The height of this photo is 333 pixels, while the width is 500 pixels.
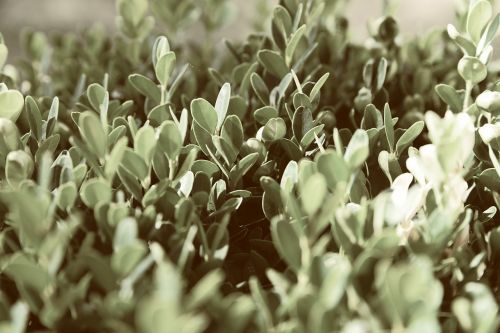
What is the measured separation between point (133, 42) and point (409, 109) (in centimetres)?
72

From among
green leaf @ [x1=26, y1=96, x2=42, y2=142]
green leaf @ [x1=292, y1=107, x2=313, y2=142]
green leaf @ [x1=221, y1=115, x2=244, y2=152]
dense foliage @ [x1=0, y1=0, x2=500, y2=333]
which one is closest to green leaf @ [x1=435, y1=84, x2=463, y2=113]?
dense foliage @ [x1=0, y1=0, x2=500, y2=333]

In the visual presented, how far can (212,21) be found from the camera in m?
2.01

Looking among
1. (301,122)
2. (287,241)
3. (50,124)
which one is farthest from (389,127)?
(50,124)

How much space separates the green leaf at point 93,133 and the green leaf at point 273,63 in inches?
18.0

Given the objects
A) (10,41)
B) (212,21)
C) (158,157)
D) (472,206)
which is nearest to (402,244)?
(472,206)

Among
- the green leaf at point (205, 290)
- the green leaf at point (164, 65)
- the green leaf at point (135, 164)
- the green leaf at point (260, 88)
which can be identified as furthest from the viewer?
the green leaf at point (260, 88)

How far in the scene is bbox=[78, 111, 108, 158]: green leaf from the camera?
0.91 meters

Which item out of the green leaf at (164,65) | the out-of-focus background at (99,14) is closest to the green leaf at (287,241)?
the green leaf at (164,65)

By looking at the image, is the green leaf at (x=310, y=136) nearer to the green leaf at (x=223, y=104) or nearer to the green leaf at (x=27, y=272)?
the green leaf at (x=223, y=104)

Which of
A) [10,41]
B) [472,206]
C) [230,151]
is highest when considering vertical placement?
[230,151]

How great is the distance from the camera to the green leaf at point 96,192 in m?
0.91

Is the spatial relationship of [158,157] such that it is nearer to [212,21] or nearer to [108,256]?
[108,256]

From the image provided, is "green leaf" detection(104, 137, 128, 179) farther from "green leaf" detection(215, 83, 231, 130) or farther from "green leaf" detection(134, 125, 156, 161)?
"green leaf" detection(215, 83, 231, 130)

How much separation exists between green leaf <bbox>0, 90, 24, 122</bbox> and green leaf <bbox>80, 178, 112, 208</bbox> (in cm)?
24
